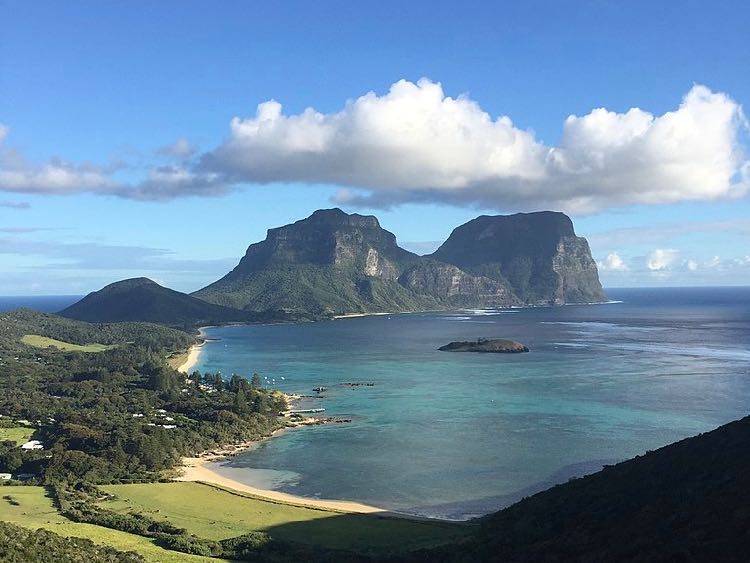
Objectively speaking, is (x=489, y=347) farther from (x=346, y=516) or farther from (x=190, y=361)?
(x=346, y=516)

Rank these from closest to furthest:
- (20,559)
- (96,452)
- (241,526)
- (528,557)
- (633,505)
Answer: (20,559), (528,557), (633,505), (241,526), (96,452)

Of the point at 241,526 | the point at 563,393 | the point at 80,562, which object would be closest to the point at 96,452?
the point at 241,526

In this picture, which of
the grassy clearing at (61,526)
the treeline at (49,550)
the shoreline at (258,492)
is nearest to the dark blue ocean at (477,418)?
the shoreline at (258,492)

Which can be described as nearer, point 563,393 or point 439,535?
point 439,535

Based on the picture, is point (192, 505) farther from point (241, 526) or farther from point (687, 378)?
point (687, 378)

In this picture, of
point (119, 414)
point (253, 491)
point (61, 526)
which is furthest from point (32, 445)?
point (61, 526)

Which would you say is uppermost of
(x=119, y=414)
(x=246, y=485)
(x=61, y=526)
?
(x=119, y=414)

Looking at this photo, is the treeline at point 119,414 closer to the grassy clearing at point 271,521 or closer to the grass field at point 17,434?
the grass field at point 17,434

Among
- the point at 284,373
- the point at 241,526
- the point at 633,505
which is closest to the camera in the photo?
the point at 633,505
